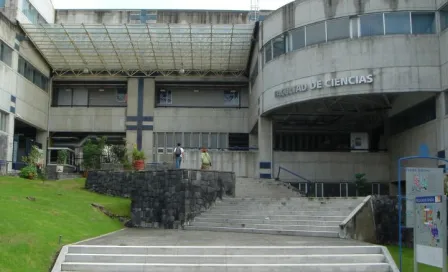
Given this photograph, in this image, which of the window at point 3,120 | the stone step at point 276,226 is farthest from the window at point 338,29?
the window at point 3,120

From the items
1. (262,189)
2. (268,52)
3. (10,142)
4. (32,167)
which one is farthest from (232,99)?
(32,167)

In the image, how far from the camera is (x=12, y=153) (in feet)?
111

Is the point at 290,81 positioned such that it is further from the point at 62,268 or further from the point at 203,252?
the point at 62,268

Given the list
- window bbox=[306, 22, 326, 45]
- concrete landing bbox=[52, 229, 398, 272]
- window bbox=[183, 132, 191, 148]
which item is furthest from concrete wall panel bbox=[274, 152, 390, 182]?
concrete landing bbox=[52, 229, 398, 272]

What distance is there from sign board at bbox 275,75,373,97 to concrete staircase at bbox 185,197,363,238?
7.62m

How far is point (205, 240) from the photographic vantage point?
15461mm

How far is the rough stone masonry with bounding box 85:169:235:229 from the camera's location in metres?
20.1

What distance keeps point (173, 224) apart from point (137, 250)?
6.49 meters

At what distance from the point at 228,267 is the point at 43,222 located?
6094 millimetres

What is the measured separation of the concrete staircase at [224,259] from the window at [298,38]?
52.4ft

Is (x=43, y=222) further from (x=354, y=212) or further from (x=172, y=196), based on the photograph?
(x=354, y=212)

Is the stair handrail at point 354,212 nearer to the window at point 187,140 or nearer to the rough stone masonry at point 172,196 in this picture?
the rough stone masonry at point 172,196

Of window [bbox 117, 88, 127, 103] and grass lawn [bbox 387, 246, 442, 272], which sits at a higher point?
window [bbox 117, 88, 127, 103]

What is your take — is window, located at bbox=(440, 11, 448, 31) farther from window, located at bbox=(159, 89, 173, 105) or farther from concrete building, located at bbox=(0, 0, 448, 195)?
window, located at bbox=(159, 89, 173, 105)
